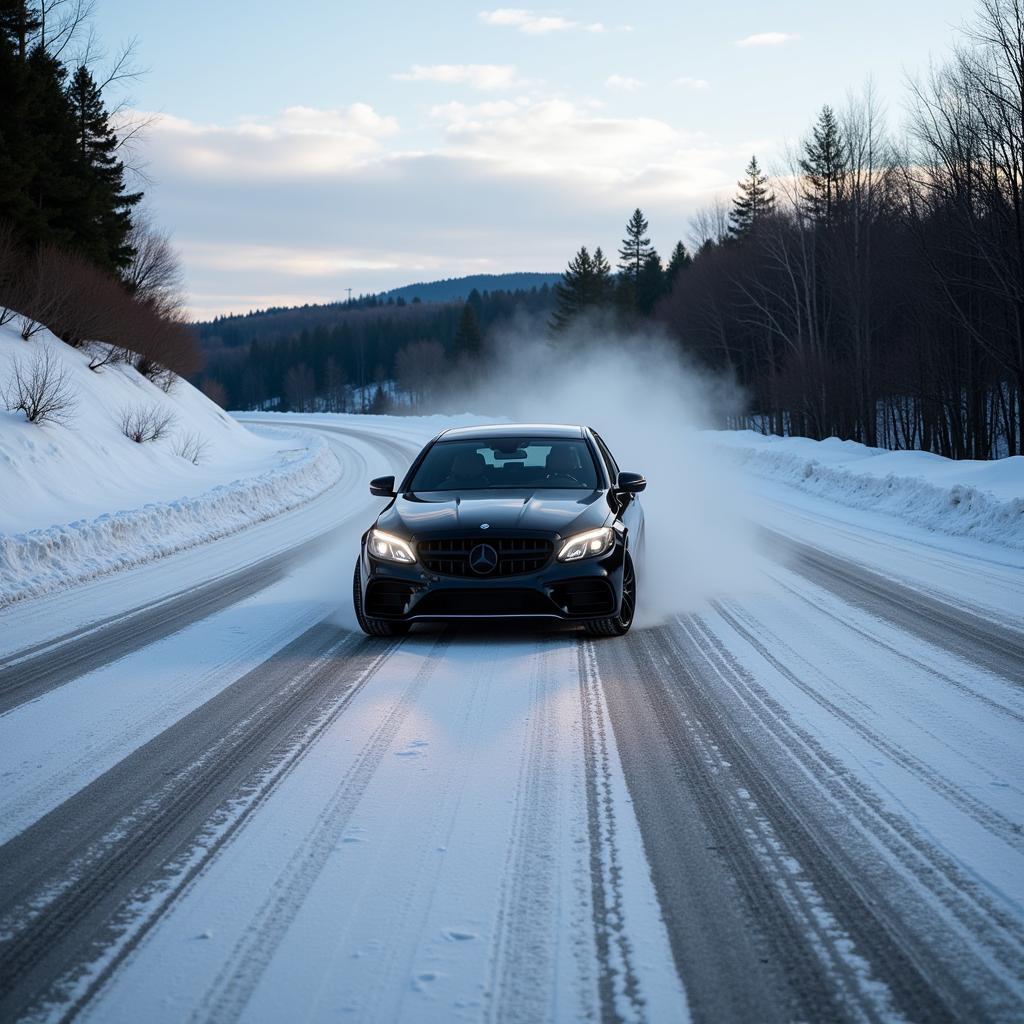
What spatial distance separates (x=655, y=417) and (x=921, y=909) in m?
60.8

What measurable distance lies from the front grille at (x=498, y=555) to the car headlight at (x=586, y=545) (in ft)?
0.36

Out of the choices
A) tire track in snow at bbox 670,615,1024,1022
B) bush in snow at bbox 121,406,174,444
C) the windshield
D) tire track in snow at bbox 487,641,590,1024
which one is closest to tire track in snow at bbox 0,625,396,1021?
tire track in snow at bbox 487,641,590,1024

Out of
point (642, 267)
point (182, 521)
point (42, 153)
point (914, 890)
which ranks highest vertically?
point (642, 267)

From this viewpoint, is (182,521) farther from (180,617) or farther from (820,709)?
(820,709)

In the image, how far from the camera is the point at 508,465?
28.1 ft

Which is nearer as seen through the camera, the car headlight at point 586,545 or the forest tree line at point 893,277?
the car headlight at point 586,545

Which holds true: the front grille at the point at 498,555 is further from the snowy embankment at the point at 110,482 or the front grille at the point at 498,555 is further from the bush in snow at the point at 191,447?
the bush in snow at the point at 191,447

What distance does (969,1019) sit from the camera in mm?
2436

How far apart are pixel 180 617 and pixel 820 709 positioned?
5.34 meters

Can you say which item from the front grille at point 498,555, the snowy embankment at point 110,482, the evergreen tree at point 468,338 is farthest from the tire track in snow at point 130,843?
the evergreen tree at point 468,338

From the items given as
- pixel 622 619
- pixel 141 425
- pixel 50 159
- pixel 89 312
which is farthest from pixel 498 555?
pixel 50 159

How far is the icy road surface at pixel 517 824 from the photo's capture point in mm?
2660

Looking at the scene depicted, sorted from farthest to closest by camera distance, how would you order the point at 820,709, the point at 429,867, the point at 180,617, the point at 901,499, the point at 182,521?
the point at 901,499 → the point at 182,521 → the point at 180,617 → the point at 820,709 → the point at 429,867

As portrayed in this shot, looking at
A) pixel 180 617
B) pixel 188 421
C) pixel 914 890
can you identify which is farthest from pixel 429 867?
pixel 188 421
